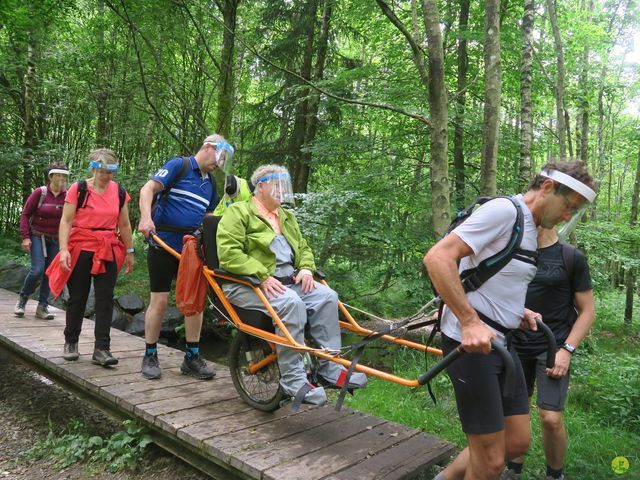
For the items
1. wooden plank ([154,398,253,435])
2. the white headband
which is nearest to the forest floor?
wooden plank ([154,398,253,435])

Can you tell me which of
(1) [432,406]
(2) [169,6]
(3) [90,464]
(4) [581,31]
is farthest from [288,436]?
(4) [581,31]

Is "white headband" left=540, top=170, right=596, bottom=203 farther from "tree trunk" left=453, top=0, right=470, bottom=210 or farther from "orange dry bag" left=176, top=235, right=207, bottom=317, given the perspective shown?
"tree trunk" left=453, top=0, right=470, bottom=210

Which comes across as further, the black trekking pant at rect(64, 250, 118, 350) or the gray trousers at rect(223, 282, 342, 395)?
the black trekking pant at rect(64, 250, 118, 350)

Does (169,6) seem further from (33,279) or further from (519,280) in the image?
(519,280)

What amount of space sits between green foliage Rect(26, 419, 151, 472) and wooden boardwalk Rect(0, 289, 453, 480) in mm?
158

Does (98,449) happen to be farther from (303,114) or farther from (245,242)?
(303,114)

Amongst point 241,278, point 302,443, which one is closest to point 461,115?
point 241,278

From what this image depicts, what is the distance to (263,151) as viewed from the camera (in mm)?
11664

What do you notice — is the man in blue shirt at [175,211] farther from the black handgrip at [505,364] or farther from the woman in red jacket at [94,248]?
the black handgrip at [505,364]

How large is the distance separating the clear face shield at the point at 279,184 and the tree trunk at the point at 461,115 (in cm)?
539

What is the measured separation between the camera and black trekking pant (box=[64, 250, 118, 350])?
14.6 feet

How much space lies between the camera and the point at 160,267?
14.0 ft

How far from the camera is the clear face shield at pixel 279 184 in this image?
3.75 m

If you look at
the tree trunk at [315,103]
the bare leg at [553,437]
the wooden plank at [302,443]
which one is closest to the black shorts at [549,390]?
the bare leg at [553,437]
